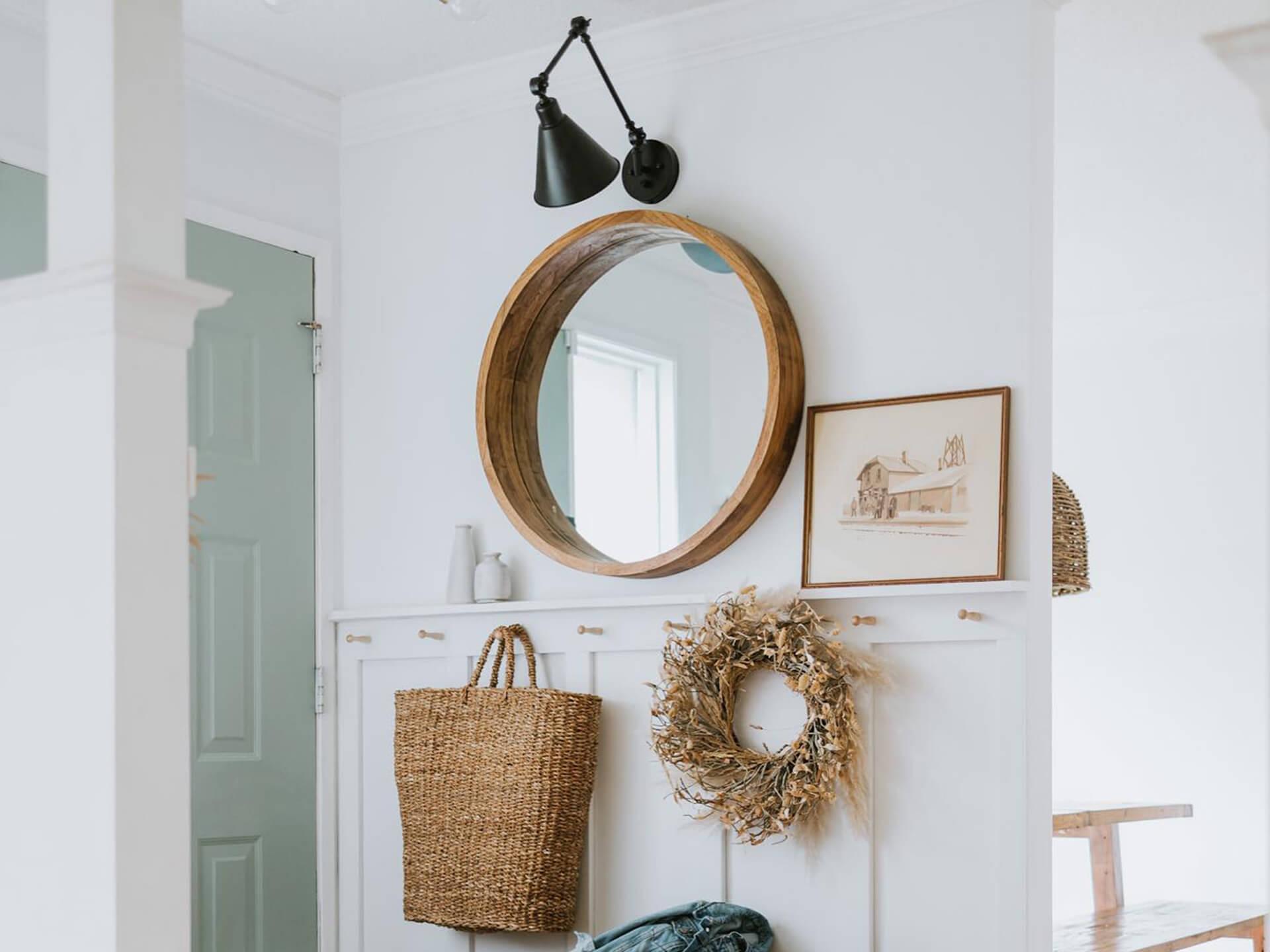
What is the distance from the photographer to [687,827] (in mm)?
2863

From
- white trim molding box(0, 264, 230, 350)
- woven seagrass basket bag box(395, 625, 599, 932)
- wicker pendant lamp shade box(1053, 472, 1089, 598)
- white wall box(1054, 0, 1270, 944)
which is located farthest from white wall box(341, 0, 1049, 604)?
white wall box(1054, 0, 1270, 944)

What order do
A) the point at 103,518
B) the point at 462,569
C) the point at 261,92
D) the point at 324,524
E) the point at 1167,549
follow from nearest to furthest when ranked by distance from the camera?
the point at 103,518
the point at 462,569
the point at 261,92
the point at 324,524
the point at 1167,549

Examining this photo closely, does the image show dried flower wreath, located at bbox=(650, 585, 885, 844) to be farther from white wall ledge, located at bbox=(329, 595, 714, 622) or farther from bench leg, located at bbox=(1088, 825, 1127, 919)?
bench leg, located at bbox=(1088, 825, 1127, 919)

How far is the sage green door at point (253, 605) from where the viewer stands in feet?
10.1

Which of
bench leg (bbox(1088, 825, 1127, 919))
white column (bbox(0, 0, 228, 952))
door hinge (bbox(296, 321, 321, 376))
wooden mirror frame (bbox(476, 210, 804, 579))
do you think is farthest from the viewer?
bench leg (bbox(1088, 825, 1127, 919))

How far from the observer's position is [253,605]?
3191 millimetres

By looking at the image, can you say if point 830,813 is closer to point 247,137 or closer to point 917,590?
point 917,590

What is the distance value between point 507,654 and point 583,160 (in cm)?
103

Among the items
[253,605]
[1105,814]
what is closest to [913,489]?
[1105,814]

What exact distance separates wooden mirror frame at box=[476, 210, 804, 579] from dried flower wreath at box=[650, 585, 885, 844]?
163mm

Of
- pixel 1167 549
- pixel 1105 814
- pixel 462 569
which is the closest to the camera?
pixel 462 569

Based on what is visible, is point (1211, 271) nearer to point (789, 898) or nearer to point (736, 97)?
point (736, 97)

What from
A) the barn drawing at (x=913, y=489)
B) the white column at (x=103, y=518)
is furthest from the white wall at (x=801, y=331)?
the white column at (x=103, y=518)

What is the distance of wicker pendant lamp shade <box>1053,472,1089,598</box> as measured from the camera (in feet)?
11.6
